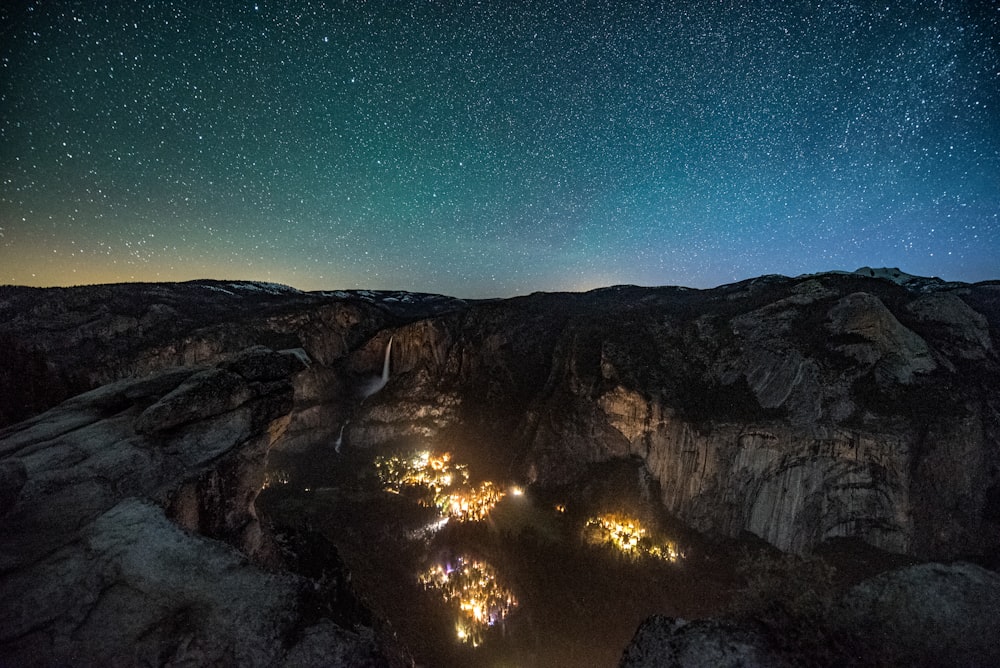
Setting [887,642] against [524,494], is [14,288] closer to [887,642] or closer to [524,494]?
[524,494]

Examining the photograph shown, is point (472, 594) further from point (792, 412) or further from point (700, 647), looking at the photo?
point (792, 412)

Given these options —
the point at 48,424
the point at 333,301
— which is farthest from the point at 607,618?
the point at 333,301

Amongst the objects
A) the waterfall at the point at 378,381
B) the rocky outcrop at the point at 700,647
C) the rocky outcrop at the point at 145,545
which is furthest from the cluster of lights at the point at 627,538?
the waterfall at the point at 378,381

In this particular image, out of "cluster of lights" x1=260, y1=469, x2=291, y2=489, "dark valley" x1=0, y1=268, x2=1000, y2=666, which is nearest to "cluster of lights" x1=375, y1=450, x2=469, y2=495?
"dark valley" x1=0, y1=268, x2=1000, y2=666

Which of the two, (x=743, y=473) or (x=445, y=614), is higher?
(x=743, y=473)

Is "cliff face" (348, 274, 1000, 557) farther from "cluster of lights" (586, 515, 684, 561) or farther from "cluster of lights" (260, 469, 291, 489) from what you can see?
"cluster of lights" (260, 469, 291, 489)
